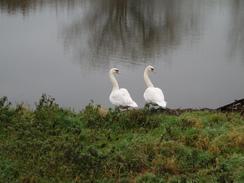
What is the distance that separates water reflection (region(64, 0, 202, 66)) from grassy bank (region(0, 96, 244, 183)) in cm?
1280

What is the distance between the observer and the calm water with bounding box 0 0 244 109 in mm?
18828

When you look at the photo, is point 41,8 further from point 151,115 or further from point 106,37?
point 151,115

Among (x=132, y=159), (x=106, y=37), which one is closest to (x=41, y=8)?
(x=106, y=37)

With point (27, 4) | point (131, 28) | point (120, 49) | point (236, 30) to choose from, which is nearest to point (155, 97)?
point (120, 49)

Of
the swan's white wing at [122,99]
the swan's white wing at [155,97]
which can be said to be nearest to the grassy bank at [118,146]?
the swan's white wing at [155,97]

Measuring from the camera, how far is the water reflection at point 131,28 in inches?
976

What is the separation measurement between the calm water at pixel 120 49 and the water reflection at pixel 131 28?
44 mm

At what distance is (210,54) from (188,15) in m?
9.07

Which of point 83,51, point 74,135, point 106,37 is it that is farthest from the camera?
point 106,37

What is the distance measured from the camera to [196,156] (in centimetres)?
801

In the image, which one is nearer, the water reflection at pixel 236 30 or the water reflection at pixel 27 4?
the water reflection at pixel 236 30

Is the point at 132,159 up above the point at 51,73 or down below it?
below

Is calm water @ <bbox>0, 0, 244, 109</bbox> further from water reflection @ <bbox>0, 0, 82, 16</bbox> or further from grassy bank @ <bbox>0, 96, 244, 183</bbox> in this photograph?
grassy bank @ <bbox>0, 96, 244, 183</bbox>

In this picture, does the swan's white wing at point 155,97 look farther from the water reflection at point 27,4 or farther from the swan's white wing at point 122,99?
the water reflection at point 27,4
